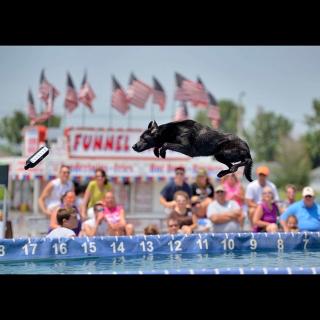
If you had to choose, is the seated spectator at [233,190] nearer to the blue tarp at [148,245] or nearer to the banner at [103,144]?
the blue tarp at [148,245]

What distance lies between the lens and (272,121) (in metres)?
79.2

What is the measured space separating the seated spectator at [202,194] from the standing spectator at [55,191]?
1.92 metres

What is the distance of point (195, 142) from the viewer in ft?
20.8

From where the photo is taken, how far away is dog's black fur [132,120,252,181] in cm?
635

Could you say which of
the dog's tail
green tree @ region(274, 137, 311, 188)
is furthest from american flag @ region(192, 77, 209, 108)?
green tree @ region(274, 137, 311, 188)

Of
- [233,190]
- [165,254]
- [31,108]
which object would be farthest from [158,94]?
→ [165,254]

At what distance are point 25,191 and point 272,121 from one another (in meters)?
56.7

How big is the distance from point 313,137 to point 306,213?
173 feet

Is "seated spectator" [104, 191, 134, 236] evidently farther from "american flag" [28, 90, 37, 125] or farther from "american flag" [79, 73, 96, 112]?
"american flag" [28, 90, 37, 125]

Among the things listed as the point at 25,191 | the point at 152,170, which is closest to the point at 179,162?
the point at 152,170

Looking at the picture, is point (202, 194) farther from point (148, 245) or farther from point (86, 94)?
point (86, 94)

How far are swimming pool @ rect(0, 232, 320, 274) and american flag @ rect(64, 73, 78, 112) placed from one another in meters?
16.2

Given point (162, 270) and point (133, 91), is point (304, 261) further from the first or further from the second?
point (133, 91)
